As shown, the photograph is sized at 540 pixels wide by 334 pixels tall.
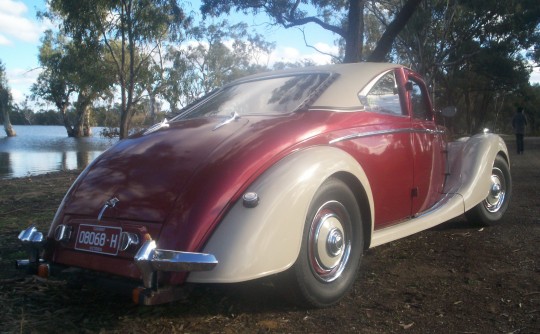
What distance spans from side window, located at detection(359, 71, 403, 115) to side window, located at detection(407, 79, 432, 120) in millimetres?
191

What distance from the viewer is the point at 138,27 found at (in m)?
14.4

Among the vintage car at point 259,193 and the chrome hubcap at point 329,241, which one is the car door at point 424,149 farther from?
the chrome hubcap at point 329,241

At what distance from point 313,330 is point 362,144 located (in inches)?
52.6

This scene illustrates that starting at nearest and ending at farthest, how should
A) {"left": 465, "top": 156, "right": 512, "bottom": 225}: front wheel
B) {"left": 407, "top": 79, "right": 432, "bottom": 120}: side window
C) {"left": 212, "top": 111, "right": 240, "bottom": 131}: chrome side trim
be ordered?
{"left": 212, "top": 111, "right": 240, "bottom": 131}: chrome side trim, {"left": 407, "top": 79, "right": 432, "bottom": 120}: side window, {"left": 465, "top": 156, "right": 512, "bottom": 225}: front wheel

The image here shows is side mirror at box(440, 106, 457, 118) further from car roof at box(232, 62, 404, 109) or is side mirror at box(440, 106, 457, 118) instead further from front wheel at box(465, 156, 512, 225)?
car roof at box(232, 62, 404, 109)

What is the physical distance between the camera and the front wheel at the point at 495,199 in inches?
188

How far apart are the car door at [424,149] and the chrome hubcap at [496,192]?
94 centimetres

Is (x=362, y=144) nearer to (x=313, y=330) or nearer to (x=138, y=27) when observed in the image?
(x=313, y=330)

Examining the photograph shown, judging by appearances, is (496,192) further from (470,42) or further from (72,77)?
(72,77)

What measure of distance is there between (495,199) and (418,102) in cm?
155

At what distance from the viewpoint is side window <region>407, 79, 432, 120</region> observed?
4127 millimetres

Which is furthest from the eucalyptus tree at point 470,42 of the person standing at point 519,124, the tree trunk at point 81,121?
the tree trunk at point 81,121

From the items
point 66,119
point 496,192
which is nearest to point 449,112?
point 496,192

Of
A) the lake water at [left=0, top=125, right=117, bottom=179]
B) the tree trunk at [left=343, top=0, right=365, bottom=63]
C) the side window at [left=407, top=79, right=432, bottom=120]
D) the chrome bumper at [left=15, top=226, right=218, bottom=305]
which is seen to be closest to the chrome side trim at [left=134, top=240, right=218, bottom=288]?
the chrome bumper at [left=15, top=226, right=218, bottom=305]
